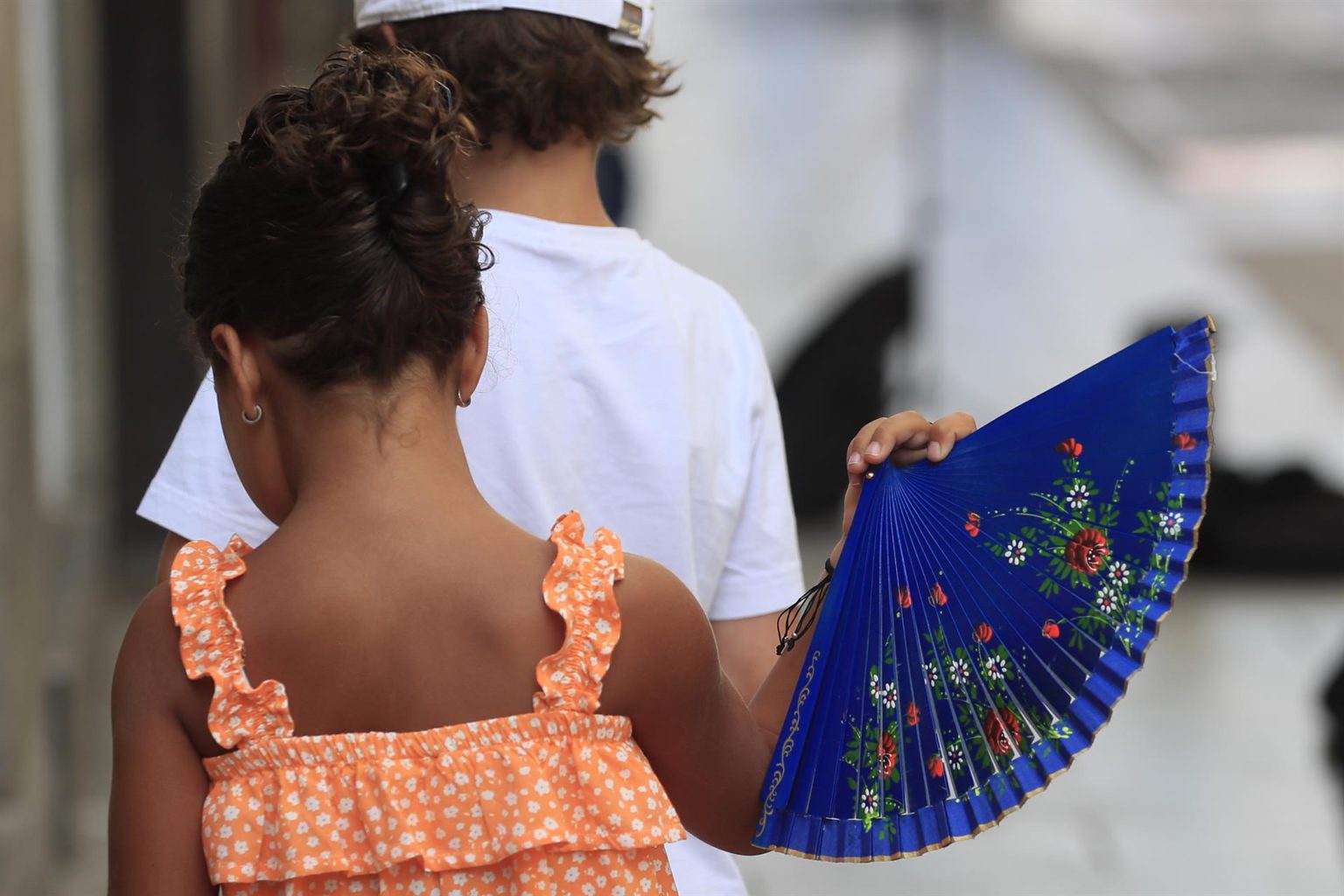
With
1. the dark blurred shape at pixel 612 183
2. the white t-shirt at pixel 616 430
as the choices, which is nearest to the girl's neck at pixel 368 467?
the white t-shirt at pixel 616 430

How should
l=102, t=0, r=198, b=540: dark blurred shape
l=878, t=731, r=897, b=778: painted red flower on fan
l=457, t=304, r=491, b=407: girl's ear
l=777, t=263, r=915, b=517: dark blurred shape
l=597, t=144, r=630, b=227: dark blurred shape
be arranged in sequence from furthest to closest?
l=777, t=263, r=915, b=517: dark blurred shape
l=102, t=0, r=198, b=540: dark blurred shape
l=597, t=144, r=630, b=227: dark blurred shape
l=878, t=731, r=897, b=778: painted red flower on fan
l=457, t=304, r=491, b=407: girl's ear

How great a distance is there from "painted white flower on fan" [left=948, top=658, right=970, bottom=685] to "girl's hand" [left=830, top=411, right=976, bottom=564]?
149 mm

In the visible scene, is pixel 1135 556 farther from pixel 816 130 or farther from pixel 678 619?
pixel 816 130

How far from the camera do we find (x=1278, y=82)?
2031 centimetres

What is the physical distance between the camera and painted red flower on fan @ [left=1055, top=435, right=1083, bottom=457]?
1.55m

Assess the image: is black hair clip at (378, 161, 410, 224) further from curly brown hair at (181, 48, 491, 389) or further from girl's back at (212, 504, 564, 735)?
girl's back at (212, 504, 564, 735)

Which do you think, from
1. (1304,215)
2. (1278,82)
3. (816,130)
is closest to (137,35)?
(816,130)

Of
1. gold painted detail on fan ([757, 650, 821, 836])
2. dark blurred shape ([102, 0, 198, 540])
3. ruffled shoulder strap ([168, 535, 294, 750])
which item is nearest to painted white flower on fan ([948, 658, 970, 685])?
gold painted detail on fan ([757, 650, 821, 836])

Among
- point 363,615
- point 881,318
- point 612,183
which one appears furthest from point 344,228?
point 881,318

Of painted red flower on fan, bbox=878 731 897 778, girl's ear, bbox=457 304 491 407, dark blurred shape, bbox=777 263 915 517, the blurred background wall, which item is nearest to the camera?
girl's ear, bbox=457 304 491 407

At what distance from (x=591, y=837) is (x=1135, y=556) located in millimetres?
536

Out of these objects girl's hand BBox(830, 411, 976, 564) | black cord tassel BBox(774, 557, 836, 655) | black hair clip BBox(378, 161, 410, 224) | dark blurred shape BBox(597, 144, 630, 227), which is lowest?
black cord tassel BBox(774, 557, 836, 655)

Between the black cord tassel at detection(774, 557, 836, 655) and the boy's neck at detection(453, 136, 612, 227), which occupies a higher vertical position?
the boy's neck at detection(453, 136, 612, 227)

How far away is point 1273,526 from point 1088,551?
6333mm
